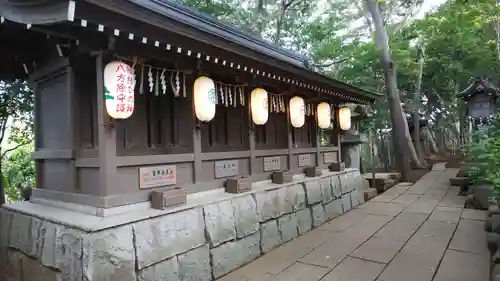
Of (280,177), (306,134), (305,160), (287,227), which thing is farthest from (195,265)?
(306,134)

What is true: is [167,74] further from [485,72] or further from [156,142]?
[485,72]

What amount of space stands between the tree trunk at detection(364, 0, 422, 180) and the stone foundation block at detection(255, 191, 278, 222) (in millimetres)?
9111

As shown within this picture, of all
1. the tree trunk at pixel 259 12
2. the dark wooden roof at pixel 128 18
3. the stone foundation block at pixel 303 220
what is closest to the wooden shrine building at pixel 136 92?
the dark wooden roof at pixel 128 18

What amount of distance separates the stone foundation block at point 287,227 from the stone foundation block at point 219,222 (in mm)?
1397

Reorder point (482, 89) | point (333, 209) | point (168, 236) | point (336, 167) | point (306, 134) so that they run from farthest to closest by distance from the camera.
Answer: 1. point (482, 89)
2. point (336, 167)
3. point (306, 134)
4. point (333, 209)
5. point (168, 236)

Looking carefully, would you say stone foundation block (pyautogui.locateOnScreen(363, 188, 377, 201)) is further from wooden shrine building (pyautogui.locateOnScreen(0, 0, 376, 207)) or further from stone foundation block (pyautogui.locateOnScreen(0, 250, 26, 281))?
stone foundation block (pyautogui.locateOnScreen(0, 250, 26, 281))

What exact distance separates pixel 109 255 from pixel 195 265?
1.25 m

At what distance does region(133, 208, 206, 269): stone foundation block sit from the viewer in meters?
3.42

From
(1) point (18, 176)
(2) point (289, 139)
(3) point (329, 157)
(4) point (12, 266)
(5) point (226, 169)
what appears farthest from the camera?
(3) point (329, 157)

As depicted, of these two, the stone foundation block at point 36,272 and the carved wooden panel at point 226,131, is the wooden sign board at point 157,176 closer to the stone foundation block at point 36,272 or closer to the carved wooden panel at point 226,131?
the carved wooden panel at point 226,131

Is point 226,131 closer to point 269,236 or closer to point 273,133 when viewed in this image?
point 273,133

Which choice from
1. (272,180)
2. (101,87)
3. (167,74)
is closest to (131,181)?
(101,87)

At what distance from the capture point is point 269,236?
5398 millimetres

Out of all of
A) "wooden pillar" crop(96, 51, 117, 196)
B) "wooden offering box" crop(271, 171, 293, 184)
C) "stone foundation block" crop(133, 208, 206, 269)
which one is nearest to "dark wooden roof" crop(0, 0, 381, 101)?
"wooden pillar" crop(96, 51, 117, 196)
